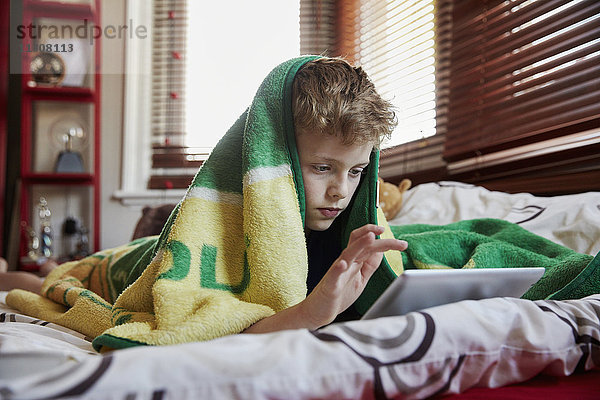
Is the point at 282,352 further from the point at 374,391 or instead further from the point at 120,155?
the point at 120,155

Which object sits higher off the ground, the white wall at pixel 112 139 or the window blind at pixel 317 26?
the window blind at pixel 317 26

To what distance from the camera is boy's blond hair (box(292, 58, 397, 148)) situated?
0.88m

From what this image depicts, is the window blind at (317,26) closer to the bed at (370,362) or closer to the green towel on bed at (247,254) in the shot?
the green towel on bed at (247,254)

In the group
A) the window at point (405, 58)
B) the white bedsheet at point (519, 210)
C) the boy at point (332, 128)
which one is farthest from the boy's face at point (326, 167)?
the window at point (405, 58)

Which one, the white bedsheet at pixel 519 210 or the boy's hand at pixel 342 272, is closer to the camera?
the boy's hand at pixel 342 272

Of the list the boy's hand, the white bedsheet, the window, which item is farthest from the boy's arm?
the window

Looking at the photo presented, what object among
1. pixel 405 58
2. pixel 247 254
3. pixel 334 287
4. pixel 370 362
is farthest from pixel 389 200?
pixel 370 362

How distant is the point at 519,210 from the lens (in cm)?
138

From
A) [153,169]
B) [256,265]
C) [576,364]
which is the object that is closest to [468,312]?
[576,364]

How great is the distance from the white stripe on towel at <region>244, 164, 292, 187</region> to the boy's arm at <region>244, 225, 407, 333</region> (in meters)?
0.23

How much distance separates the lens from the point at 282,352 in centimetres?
41

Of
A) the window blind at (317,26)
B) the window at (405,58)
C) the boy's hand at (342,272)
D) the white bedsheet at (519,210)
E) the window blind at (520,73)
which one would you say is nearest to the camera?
the boy's hand at (342,272)

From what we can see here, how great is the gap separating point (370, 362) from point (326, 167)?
1.71 ft

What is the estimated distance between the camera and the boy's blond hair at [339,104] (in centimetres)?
88
